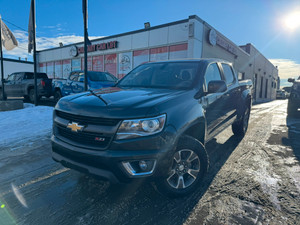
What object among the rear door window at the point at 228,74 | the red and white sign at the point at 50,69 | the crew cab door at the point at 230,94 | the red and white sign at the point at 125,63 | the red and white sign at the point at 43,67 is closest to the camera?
the crew cab door at the point at 230,94

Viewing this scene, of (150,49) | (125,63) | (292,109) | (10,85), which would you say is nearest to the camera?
(292,109)

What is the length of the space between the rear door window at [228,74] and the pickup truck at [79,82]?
16.4 feet

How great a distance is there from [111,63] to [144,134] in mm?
16762

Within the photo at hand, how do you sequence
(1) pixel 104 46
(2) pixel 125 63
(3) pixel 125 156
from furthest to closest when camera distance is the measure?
1. (1) pixel 104 46
2. (2) pixel 125 63
3. (3) pixel 125 156

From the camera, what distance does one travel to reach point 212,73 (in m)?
3.53

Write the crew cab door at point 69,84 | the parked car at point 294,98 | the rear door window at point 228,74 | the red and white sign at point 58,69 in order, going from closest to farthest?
the rear door window at point 228,74 < the parked car at point 294,98 < the crew cab door at point 69,84 < the red and white sign at point 58,69

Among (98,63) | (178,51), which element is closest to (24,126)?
(178,51)

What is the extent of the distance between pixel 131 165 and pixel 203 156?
1.03 m

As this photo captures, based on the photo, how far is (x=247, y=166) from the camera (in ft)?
11.5

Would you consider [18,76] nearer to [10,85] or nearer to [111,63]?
[10,85]

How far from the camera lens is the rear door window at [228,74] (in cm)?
425

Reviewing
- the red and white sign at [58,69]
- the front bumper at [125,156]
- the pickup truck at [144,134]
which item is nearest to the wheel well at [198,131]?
the pickup truck at [144,134]

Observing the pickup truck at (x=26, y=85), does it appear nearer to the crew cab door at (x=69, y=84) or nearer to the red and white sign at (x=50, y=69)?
the crew cab door at (x=69, y=84)

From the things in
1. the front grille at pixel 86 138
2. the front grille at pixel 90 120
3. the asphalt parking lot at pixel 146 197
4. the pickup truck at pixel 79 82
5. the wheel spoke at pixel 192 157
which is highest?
the pickup truck at pixel 79 82
